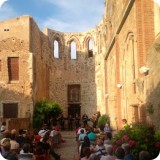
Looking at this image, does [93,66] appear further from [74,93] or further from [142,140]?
[142,140]

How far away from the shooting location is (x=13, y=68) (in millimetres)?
24500

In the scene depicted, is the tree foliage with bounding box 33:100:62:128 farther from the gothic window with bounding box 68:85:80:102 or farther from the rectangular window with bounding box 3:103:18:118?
the gothic window with bounding box 68:85:80:102

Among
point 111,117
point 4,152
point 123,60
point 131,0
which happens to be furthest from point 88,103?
point 4,152

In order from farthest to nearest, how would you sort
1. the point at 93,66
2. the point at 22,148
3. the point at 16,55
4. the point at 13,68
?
the point at 93,66, the point at 13,68, the point at 16,55, the point at 22,148

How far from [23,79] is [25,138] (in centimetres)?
1353

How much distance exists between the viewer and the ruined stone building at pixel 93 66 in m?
12.3

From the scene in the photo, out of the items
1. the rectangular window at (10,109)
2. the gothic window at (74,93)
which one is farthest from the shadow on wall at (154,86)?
the gothic window at (74,93)

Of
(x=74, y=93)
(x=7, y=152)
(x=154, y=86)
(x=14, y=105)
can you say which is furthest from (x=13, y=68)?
(x=7, y=152)

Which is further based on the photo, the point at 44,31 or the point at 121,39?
the point at 44,31

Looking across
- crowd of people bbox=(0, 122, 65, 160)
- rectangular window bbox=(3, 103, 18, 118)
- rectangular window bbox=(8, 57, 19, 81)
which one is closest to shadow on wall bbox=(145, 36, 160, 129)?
crowd of people bbox=(0, 122, 65, 160)

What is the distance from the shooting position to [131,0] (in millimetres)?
13008

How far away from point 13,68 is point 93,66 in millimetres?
10537

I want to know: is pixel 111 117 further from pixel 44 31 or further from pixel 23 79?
pixel 44 31

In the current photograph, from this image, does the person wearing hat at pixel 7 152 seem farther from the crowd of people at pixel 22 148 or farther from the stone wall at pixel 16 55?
the stone wall at pixel 16 55
